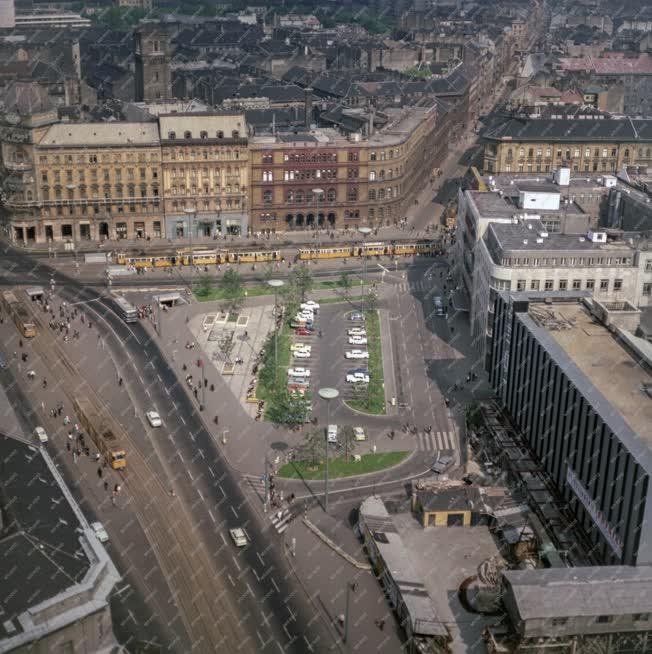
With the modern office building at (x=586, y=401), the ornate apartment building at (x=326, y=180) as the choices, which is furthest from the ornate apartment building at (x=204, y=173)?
the modern office building at (x=586, y=401)

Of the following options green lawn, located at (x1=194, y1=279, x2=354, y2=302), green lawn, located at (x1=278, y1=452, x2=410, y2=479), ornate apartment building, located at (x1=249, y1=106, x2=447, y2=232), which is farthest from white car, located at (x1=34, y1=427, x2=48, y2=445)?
ornate apartment building, located at (x1=249, y1=106, x2=447, y2=232)

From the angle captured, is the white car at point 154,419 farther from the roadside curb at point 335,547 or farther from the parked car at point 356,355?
the parked car at point 356,355

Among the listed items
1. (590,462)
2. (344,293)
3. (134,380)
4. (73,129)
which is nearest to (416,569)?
(590,462)

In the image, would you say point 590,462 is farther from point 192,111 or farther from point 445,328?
point 192,111

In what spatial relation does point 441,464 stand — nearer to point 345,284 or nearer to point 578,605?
point 578,605

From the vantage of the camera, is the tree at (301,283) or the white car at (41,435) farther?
the tree at (301,283)

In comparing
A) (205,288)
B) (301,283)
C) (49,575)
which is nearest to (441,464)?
(49,575)
